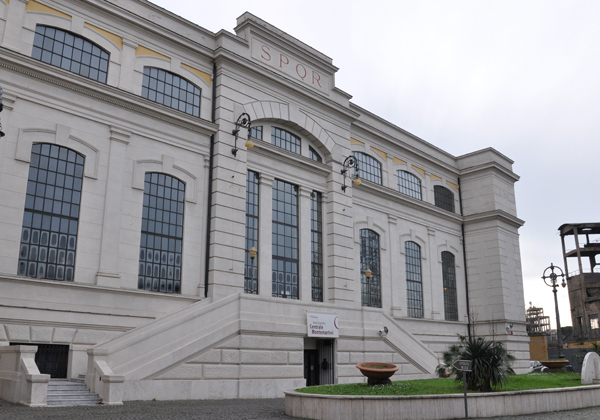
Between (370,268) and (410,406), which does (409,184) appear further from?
(410,406)

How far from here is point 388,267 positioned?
35.5m

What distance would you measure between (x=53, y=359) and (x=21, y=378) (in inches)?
145

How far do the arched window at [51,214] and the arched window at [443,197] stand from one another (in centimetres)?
2780

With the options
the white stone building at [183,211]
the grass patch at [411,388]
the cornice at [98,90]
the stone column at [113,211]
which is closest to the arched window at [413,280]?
the white stone building at [183,211]

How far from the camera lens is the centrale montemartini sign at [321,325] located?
25078 mm

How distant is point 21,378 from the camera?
16.3 metres

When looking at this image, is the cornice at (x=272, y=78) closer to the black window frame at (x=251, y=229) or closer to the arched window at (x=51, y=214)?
the black window frame at (x=251, y=229)

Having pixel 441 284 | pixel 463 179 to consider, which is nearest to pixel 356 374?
pixel 441 284

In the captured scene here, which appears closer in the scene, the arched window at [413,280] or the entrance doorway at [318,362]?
the entrance doorway at [318,362]

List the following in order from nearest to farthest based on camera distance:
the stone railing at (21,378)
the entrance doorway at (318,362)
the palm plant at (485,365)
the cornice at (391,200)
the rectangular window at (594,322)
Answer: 1. the stone railing at (21,378)
2. the palm plant at (485,365)
3. the entrance doorway at (318,362)
4. the cornice at (391,200)
5. the rectangular window at (594,322)


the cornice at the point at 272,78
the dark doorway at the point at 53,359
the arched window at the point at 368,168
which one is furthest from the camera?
the arched window at the point at 368,168

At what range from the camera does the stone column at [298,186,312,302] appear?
2884 cm

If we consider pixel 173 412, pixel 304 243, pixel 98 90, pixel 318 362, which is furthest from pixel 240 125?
pixel 173 412

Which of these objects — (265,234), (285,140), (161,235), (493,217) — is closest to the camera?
(161,235)
